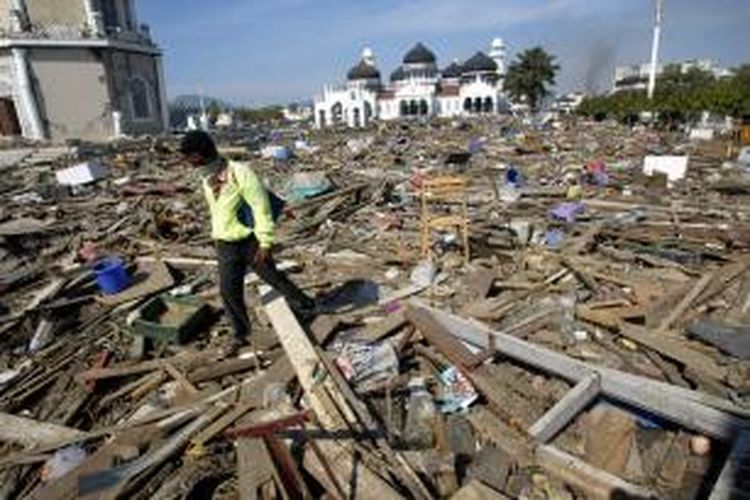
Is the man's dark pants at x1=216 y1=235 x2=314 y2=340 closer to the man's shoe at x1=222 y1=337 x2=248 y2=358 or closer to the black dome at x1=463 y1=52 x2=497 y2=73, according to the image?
the man's shoe at x1=222 y1=337 x2=248 y2=358

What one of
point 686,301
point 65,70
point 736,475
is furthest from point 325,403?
point 65,70

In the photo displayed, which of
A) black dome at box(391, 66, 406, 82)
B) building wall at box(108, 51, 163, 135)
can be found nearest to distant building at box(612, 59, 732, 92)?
black dome at box(391, 66, 406, 82)

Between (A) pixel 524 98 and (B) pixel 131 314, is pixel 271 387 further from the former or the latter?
(A) pixel 524 98

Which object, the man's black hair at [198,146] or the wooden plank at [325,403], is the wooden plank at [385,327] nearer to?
the wooden plank at [325,403]

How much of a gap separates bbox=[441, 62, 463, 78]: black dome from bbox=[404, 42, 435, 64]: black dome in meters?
5.14

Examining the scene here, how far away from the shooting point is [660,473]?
→ 3.91 meters

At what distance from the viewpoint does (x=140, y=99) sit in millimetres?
37719

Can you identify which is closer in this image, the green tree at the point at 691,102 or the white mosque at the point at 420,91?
the green tree at the point at 691,102

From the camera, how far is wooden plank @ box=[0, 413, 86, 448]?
4477 mm

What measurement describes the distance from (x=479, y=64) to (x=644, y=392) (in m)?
89.9

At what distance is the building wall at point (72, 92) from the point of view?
3247 cm

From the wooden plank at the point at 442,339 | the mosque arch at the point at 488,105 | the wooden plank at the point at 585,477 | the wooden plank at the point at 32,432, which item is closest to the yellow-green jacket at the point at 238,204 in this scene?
the wooden plank at the point at 442,339

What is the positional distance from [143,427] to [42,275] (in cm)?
545

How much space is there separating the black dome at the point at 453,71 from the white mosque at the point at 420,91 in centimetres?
166
